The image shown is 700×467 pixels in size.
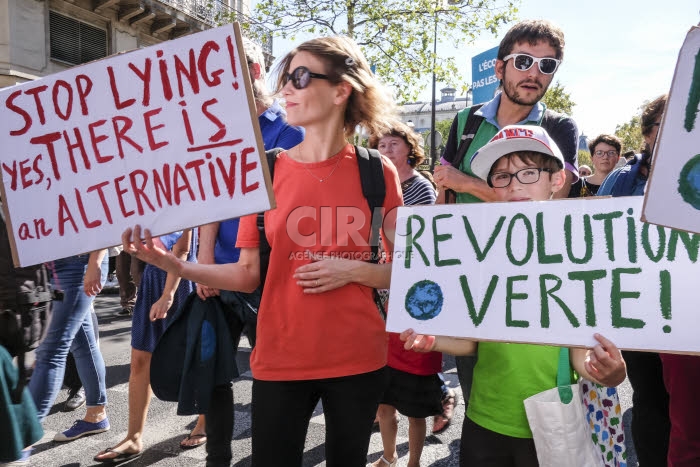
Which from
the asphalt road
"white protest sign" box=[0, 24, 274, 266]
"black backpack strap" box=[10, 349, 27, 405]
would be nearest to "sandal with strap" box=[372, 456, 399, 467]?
the asphalt road

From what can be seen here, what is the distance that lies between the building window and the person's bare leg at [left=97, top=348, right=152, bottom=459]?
14.2 m

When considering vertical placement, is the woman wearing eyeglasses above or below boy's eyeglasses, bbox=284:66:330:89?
above

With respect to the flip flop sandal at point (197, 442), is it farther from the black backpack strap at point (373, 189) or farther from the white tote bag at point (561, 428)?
the white tote bag at point (561, 428)

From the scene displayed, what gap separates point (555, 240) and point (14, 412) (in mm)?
1897

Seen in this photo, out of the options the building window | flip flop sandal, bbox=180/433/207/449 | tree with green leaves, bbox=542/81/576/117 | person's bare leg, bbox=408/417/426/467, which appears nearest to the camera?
person's bare leg, bbox=408/417/426/467

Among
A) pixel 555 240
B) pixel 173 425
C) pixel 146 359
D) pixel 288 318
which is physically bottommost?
pixel 173 425

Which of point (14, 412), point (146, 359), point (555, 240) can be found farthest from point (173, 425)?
point (555, 240)

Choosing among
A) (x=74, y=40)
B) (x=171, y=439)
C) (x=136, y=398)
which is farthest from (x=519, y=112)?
(x=74, y=40)

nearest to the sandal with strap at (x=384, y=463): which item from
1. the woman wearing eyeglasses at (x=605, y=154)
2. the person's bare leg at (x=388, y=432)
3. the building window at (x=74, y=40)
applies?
the person's bare leg at (x=388, y=432)

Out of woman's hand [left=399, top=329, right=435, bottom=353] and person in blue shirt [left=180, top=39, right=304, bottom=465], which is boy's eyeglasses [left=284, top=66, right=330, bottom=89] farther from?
woman's hand [left=399, top=329, right=435, bottom=353]

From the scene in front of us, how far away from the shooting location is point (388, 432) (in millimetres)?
2896

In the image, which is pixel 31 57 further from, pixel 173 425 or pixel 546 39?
pixel 546 39

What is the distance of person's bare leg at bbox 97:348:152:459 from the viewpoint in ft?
9.87

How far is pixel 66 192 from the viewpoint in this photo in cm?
171
